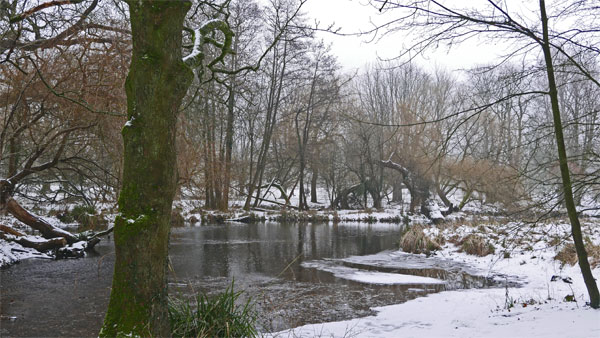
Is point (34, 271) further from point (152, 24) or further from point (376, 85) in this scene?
point (376, 85)

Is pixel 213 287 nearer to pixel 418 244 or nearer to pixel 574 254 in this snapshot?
pixel 574 254

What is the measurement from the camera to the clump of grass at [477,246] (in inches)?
461

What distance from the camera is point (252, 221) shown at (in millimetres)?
23891

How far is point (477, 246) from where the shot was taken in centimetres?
1205

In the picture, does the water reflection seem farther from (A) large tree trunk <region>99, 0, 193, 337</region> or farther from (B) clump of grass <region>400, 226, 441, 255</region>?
(A) large tree trunk <region>99, 0, 193, 337</region>

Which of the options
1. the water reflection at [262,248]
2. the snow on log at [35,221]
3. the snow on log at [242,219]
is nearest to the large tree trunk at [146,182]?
the water reflection at [262,248]

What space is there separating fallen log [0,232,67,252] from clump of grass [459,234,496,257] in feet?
35.2

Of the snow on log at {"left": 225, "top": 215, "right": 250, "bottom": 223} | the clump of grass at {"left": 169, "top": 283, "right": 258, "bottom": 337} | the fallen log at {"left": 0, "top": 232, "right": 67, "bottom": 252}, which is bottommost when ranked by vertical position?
the clump of grass at {"left": 169, "top": 283, "right": 258, "bottom": 337}

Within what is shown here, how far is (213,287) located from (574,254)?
7.13 m

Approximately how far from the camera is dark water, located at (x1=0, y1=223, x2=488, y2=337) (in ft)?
19.5

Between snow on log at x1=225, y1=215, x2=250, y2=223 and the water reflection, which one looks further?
snow on log at x1=225, y1=215, x2=250, y2=223

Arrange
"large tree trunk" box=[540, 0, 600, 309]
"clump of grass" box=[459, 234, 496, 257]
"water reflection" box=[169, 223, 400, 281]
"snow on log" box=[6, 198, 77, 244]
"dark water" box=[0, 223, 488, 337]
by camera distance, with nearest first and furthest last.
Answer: "large tree trunk" box=[540, 0, 600, 309] < "dark water" box=[0, 223, 488, 337] < "water reflection" box=[169, 223, 400, 281] < "snow on log" box=[6, 198, 77, 244] < "clump of grass" box=[459, 234, 496, 257]

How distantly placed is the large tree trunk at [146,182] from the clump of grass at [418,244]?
35.5ft

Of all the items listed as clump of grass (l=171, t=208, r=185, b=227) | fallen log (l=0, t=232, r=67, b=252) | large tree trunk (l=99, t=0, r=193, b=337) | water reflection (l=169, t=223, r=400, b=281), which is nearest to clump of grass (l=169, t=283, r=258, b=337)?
large tree trunk (l=99, t=0, r=193, b=337)
